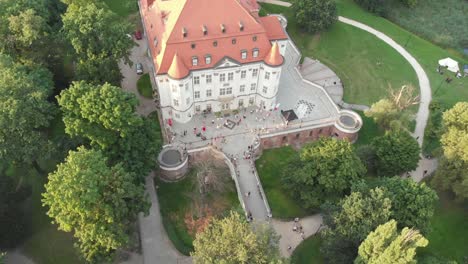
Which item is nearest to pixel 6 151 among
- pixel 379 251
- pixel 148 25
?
pixel 148 25

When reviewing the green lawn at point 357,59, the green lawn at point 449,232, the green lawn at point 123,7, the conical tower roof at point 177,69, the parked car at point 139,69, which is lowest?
the green lawn at point 449,232

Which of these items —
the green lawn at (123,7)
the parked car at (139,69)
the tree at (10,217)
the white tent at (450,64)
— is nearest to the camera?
the tree at (10,217)

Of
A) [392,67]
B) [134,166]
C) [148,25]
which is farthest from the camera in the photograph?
[392,67]

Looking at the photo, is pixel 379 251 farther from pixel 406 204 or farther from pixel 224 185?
pixel 224 185

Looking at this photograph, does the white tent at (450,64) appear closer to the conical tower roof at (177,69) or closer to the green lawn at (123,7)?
the conical tower roof at (177,69)

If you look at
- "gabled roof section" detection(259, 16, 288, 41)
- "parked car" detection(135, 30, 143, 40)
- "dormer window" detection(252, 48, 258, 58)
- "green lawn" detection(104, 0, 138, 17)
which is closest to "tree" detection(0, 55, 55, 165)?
"dormer window" detection(252, 48, 258, 58)

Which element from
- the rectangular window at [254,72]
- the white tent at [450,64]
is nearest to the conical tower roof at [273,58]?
the rectangular window at [254,72]

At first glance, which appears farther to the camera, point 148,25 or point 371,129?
point 371,129
